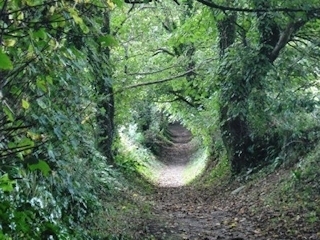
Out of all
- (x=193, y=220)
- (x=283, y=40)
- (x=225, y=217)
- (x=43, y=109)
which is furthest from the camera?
(x=283, y=40)

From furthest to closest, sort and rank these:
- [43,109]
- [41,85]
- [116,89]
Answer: [116,89] → [43,109] → [41,85]

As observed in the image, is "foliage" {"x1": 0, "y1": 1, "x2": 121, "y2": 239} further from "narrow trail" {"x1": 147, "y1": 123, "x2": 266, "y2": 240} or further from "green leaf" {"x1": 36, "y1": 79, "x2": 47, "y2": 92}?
"narrow trail" {"x1": 147, "y1": 123, "x2": 266, "y2": 240}

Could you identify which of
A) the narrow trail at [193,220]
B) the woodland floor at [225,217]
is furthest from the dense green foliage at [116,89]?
the narrow trail at [193,220]

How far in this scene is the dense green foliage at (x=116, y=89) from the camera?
3473 mm

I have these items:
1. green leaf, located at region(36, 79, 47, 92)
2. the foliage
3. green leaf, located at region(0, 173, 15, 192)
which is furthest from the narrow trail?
green leaf, located at region(36, 79, 47, 92)

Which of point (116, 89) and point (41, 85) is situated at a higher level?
point (116, 89)

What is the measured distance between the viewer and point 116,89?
43.4ft

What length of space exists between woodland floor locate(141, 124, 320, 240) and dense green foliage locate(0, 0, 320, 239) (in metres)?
1.18

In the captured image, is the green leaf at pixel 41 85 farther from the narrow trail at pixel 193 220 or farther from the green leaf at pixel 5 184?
the narrow trail at pixel 193 220

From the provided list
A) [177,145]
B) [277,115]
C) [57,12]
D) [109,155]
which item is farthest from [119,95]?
[177,145]

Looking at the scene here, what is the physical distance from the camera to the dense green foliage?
3473mm

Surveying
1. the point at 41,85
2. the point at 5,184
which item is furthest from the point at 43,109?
the point at 41,85

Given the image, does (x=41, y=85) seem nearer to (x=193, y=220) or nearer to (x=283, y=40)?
(x=193, y=220)

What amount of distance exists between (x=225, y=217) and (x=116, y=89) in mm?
5492
